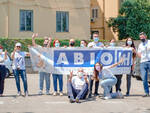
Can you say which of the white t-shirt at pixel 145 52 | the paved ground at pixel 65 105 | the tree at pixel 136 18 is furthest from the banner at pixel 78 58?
the tree at pixel 136 18

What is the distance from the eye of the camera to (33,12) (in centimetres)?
3241

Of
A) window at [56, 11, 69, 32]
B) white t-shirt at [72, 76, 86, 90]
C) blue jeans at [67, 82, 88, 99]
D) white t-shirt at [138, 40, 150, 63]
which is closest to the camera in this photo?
blue jeans at [67, 82, 88, 99]

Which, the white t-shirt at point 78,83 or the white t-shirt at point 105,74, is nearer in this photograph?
the white t-shirt at point 78,83

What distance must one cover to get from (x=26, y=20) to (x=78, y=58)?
60.6 ft

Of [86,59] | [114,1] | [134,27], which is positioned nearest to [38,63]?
[86,59]

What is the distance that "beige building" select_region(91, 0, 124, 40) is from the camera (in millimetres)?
41125

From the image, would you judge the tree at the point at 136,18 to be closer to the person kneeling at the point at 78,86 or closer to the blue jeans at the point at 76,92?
the person kneeling at the point at 78,86

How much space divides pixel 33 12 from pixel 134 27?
10003 mm

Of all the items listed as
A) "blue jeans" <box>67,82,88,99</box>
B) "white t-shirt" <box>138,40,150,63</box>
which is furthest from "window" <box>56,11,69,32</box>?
"blue jeans" <box>67,82,88,99</box>

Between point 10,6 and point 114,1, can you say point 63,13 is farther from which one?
point 114,1

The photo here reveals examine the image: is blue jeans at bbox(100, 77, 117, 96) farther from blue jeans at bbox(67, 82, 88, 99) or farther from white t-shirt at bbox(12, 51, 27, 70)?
white t-shirt at bbox(12, 51, 27, 70)

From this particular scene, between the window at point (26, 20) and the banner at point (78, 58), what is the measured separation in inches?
706

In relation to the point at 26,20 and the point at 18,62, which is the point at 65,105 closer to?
the point at 18,62

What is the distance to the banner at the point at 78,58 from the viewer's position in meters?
14.5
